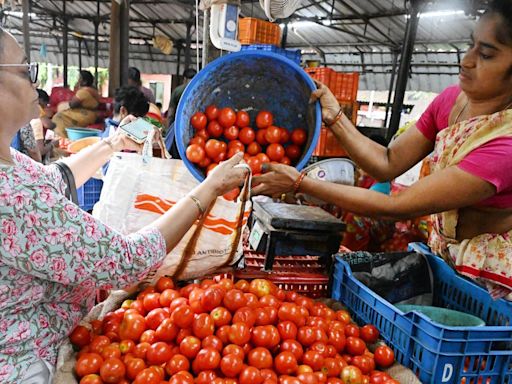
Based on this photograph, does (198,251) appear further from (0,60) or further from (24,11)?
(24,11)

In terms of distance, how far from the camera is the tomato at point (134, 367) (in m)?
1.41

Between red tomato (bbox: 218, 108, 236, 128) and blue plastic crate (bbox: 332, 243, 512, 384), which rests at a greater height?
red tomato (bbox: 218, 108, 236, 128)

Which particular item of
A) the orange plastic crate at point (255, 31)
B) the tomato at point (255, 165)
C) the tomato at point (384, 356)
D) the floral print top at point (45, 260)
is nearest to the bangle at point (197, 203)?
the floral print top at point (45, 260)

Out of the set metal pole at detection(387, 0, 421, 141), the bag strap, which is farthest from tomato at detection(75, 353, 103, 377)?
metal pole at detection(387, 0, 421, 141)

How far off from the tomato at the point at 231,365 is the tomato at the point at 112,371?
0.33 meters

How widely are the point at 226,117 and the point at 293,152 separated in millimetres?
355

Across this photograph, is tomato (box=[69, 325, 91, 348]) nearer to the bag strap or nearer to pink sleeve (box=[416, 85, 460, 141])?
the bag strap

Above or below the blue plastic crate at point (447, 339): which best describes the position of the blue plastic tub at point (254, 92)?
above

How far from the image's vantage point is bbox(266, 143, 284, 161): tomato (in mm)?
1967

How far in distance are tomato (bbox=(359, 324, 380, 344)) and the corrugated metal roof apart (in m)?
8.87

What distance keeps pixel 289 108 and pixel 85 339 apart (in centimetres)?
135

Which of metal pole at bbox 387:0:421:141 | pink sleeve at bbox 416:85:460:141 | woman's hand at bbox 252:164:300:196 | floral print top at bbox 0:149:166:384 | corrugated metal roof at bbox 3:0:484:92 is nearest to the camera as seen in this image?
floral print top at bbox 0:149:166:384

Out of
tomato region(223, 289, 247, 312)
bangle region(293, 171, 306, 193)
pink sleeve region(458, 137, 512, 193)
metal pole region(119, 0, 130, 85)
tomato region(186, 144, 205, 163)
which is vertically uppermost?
metal pole region(119, 0, 130, 85)

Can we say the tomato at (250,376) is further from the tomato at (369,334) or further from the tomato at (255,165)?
the tomato at (255,165)
